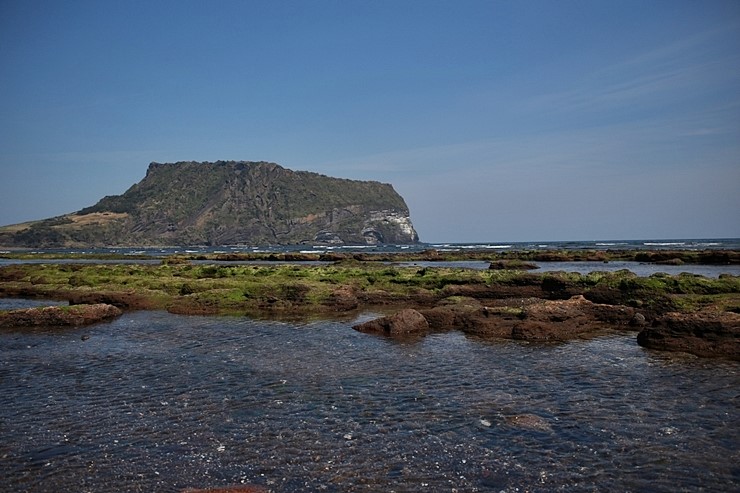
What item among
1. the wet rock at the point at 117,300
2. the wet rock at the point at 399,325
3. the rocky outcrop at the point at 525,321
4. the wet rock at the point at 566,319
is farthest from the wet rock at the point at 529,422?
the wet rock at the point at 117,300

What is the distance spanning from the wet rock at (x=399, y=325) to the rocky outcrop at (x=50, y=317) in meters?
18.9

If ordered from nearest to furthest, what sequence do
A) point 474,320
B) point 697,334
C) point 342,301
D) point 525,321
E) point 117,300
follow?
point 697,334, point 525,321, point 474,320, point 342,301, point 117,300

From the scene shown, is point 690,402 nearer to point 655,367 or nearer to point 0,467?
point 655,367

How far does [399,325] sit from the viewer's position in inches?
1125

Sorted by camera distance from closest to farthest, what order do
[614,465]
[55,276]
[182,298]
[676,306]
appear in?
[614,465]
[676,306]
[182,298]
[55,276]

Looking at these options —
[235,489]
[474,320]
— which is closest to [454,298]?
[474,320]

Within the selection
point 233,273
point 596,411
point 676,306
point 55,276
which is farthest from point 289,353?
point 55,276

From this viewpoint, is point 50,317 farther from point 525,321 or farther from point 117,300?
point 525,321

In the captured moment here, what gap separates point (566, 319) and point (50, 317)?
33.0 metres

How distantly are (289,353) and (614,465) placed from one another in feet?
50.9

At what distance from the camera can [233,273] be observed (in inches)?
2267

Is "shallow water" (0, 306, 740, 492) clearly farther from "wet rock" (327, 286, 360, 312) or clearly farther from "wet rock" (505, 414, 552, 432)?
"wet rock" (327, 286, 360, 312)

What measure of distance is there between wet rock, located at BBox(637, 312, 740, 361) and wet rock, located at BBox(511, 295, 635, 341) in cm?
388

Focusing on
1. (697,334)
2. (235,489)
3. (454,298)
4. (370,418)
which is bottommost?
(370,418)
